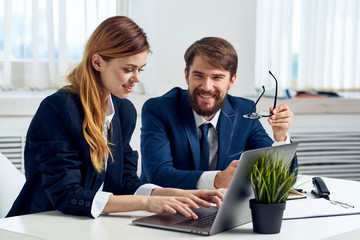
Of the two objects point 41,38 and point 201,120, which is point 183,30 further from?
point 201,120

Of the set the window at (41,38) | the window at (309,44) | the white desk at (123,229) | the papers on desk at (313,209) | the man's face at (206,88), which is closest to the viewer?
the white desk at (123,229)

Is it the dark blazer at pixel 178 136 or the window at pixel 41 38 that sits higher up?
the window at pixel 41 38

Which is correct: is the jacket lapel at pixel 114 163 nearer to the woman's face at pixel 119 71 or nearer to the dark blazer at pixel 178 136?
the woman's face at pixel 119 71

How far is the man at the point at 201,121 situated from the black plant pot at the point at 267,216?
2.64 ft

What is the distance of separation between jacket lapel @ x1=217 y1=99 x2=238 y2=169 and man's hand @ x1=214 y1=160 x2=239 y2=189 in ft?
1.06

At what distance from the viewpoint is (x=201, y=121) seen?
7.72 ft

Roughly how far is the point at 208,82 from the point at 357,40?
2320 mm

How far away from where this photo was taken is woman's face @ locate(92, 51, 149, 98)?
5.93 feet

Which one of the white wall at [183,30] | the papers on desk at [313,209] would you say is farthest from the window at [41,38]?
the papers on desk at [313,209]

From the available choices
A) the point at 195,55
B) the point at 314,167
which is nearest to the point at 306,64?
the point at 314,167

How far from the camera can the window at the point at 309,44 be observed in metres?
4.01

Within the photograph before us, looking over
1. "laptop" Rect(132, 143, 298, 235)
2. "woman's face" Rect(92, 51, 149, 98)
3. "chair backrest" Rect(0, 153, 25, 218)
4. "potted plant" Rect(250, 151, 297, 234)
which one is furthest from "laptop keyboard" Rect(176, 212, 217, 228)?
"chair backrest" Rect(0, 153, 25, 218)

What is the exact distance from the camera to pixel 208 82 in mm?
2350

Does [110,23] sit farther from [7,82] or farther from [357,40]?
[357,40]
